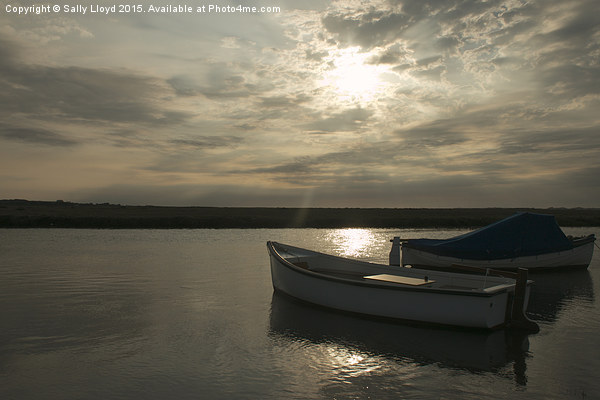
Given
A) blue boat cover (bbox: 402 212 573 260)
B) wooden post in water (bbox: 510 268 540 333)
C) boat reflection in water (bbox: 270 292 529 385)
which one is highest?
blue boat cover (bbox: 402 212 573 260)

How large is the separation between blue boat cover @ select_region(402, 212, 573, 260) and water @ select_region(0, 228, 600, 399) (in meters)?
3.36

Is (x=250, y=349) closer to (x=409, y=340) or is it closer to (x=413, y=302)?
(x=409, y=340)

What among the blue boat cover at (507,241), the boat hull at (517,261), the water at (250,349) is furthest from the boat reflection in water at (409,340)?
the boat hull at (517,261)

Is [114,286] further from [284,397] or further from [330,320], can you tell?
[284,397]

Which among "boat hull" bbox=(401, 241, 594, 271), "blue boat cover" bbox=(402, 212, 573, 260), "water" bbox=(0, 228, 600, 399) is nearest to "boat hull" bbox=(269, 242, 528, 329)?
"water" bbox=(0, 228, 600, 399)

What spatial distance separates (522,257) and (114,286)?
59.0 ft

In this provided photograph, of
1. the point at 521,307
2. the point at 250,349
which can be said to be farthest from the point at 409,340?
the point at 250,349

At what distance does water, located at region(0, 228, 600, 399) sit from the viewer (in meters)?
7.85

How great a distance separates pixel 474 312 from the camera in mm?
11148

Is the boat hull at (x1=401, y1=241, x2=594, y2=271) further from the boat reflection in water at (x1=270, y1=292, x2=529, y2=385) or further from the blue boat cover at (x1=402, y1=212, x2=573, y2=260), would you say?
the boat reflection in water at (x1=270, y1=292, x2=529, y2=385)

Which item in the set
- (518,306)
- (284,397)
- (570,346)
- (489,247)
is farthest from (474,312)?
(489,247)

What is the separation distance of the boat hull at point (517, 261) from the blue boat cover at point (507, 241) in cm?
26

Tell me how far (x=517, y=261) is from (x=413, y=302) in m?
11.9

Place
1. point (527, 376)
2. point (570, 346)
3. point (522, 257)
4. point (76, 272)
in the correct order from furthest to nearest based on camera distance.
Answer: point (522, 257) < point (76, 272) < point (570, 346) < point (527, 376)
